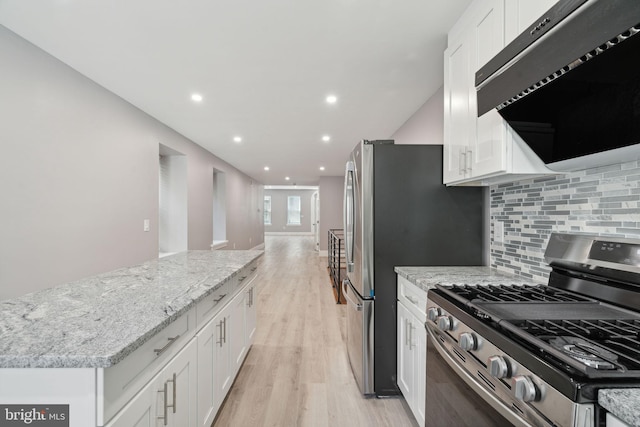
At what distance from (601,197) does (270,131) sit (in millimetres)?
3617

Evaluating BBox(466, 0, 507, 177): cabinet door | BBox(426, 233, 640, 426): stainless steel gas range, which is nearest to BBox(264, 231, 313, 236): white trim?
BBox(466, 0, 507, 177): cabinet door

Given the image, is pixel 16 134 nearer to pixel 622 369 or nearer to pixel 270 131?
pixel 270 131

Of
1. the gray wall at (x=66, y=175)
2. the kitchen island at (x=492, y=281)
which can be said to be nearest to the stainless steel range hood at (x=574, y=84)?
the kitchen island at (x=492, y=281)

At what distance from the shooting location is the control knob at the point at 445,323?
3.95 ft

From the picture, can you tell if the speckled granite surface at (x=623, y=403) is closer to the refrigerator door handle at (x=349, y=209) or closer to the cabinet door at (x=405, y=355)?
the cabinet door at (x=405, y=355)

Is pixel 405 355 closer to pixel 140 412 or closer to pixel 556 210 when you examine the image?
pixel 556 210

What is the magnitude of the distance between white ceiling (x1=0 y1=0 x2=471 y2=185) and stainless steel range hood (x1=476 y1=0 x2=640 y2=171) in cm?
78

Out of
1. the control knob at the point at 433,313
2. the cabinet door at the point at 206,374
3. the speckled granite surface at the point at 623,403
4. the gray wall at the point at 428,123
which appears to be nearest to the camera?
the speckled granite surface at the point at 623,403

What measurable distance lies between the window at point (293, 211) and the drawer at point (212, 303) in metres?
13.8

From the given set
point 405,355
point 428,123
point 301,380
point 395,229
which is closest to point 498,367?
point 405,355

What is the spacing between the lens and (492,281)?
1.61m

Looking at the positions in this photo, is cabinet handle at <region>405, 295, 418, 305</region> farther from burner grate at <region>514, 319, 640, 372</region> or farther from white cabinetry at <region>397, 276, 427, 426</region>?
burner grate at <region>514, 319, 640, 372</region>

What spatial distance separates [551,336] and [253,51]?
2278 mm

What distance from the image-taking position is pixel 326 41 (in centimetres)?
194
